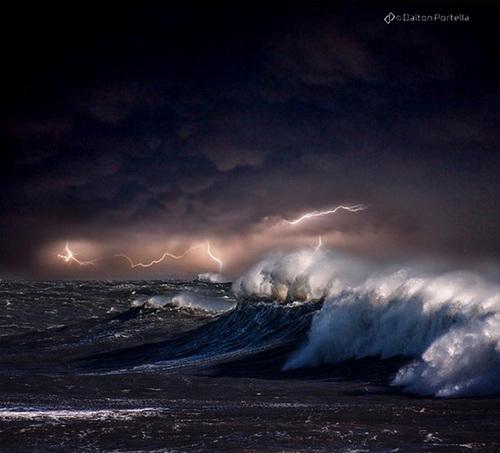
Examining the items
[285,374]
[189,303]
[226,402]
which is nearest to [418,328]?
[285,374]

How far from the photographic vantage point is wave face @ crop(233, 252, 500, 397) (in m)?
14.9

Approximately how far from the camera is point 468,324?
16859 mm

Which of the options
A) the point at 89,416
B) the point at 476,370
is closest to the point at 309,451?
the point at 89,416

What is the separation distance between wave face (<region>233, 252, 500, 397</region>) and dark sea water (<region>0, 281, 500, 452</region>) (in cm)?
84

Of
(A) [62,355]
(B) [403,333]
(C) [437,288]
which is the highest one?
(C) [437,288]

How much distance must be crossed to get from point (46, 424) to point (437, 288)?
48.7ft

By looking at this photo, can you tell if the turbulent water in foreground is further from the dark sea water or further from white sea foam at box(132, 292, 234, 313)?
white sea foam at box(132, 292, 234, 313)

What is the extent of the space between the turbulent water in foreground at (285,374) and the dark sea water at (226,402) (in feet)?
0.15

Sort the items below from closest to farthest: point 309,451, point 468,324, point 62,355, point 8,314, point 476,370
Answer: point 309,451 → point 476,370 → point 468,324 → point 62,355 → point 8,314

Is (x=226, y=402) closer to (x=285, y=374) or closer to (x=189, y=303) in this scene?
(x=285, y=374)

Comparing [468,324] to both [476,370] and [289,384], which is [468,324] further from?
[289,384]

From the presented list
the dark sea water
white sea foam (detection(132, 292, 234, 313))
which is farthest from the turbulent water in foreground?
white sea foam (detection(132, 292, 234, 313))

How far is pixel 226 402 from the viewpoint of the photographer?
45.5ft

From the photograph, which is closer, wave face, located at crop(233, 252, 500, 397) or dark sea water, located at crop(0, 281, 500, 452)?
dark sea water, located at crop(0, 281, 500, 452)
